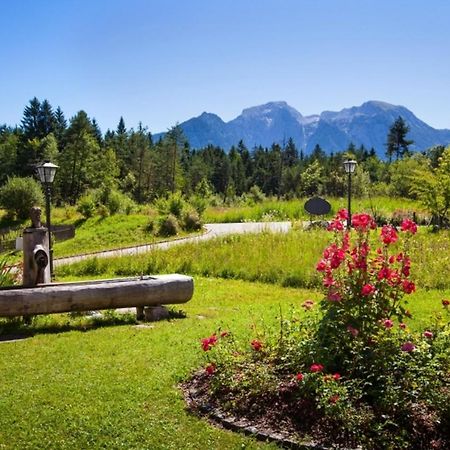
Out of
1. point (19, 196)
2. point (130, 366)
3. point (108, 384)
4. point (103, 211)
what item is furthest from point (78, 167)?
point (108, 384)

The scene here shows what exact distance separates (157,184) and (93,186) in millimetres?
10276

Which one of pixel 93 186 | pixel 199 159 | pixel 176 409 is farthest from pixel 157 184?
pixel 176 409

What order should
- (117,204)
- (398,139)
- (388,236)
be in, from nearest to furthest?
(388,236)
(117,204)
(398,139)

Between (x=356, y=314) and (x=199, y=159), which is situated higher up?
(x=199, y=159)

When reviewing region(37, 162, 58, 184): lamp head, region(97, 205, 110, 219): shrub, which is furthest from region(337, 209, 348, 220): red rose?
region(97, 205, 110, 219): shrub

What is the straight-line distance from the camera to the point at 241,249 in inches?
545

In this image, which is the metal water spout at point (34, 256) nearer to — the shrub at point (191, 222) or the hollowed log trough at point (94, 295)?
the hollowed log trough at point (94, 295)

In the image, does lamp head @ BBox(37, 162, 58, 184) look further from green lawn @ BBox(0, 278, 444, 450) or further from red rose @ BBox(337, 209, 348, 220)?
red rose @ BBox(337, 209, 348, 220)

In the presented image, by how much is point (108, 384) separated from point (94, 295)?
2.47m

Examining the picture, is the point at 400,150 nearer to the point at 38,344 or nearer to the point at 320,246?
the point at 320,246

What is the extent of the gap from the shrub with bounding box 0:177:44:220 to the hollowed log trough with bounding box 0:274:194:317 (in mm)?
21393

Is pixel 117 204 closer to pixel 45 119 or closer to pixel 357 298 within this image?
pixel 357 298

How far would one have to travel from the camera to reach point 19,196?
26906 mm

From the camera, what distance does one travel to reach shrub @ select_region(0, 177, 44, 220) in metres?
26.8
